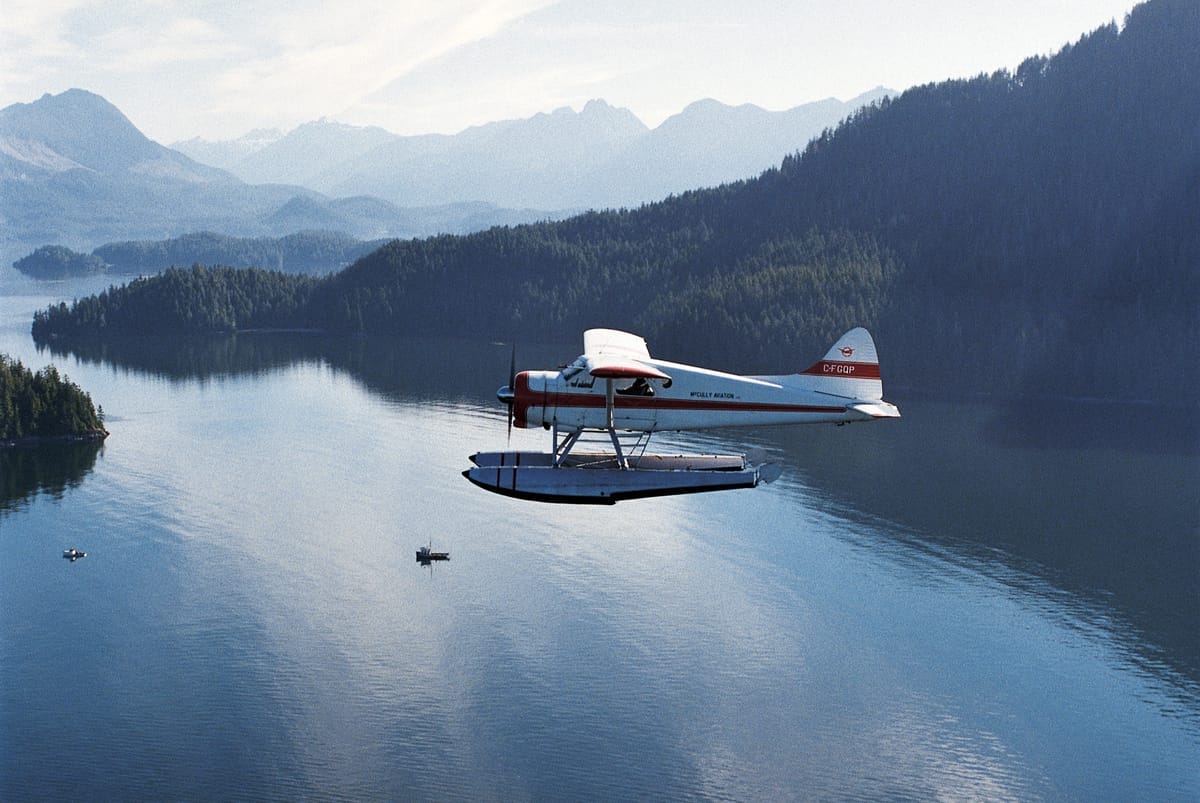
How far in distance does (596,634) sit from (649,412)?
39.1m

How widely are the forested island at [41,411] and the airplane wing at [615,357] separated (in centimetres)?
10922

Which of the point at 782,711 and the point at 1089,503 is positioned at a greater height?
the point at 1089,503

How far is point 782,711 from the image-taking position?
7006 cm

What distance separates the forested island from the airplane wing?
10922cm

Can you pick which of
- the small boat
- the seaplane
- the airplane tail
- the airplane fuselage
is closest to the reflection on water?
the small boat

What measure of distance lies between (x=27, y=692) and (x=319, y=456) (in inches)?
2494

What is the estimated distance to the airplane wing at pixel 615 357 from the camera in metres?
39.4

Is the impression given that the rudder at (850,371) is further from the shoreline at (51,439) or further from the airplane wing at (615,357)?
the shoreline at (51,439)

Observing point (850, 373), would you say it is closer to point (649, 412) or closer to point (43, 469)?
point (649, 412)

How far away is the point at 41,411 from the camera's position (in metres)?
135

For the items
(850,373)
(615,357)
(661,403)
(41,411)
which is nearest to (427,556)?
(661,403)

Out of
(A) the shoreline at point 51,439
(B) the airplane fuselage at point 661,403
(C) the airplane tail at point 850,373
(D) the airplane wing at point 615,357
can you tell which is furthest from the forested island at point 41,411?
(C) the airplane tail at point 850,373

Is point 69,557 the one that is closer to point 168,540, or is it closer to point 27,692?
point 168,540

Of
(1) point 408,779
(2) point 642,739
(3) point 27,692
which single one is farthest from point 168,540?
(2) point 642,739
